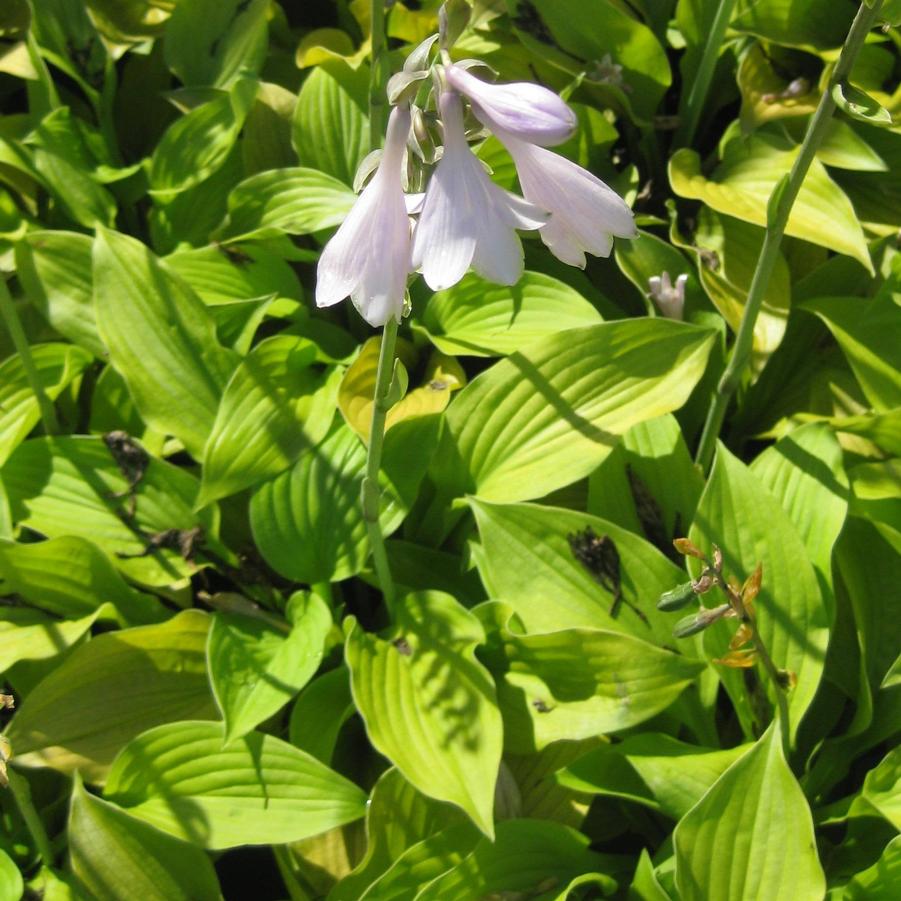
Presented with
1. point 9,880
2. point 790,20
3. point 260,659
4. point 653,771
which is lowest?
point 9,880

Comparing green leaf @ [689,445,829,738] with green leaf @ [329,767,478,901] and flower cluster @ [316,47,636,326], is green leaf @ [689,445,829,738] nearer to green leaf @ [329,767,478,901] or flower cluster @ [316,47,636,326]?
green leaf @ [329,767,478,901]

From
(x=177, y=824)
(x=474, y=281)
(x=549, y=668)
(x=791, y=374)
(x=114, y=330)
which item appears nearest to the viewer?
(x=177, y=824)

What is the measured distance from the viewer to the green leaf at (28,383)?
2.27 m

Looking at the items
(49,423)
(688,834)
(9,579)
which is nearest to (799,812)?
(688,834)

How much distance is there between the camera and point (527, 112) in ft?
3.62

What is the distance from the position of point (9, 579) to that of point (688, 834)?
1383 mm

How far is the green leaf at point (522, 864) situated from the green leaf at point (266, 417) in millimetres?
855

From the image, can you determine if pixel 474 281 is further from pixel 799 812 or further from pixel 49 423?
pixel 799 812

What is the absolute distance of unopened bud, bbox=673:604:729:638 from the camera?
61.0 inches

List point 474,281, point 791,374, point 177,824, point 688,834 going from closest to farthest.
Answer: point 688,834
point 177,824
point 474,281
point 791,374

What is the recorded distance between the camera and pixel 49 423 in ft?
7.63

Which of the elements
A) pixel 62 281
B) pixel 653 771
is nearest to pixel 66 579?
pixel 62 281

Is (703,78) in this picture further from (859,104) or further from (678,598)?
(678,598)

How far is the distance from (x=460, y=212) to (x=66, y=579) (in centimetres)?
135
